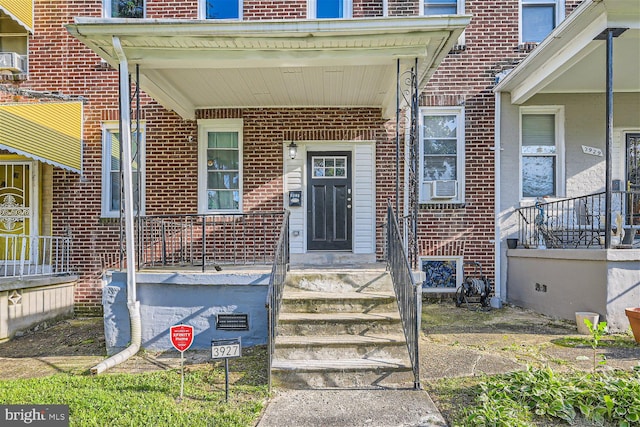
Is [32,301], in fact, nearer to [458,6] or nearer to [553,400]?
[553,400]

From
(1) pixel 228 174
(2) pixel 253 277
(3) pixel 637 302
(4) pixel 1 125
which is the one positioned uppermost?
(4) pixel 1 125

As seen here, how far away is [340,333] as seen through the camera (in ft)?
15.7

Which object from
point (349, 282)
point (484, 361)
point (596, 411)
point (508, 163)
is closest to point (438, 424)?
point (596, 411)

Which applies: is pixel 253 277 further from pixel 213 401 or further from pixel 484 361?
pixel 484 361

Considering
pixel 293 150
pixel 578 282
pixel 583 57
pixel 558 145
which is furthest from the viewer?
pixel 558 145

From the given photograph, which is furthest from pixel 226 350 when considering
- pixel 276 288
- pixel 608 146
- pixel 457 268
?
pixel 457 268

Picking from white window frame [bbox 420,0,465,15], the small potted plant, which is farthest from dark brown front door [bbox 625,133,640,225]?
white window frame [bbox 420,0,465,15]

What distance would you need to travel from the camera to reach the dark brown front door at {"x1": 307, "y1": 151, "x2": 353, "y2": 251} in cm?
804

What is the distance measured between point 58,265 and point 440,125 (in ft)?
24.4

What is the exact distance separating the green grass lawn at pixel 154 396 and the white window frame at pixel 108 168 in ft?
13.5

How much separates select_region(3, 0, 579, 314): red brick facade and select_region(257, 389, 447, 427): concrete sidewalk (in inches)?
163

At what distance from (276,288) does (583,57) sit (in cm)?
543

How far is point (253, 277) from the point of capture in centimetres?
527

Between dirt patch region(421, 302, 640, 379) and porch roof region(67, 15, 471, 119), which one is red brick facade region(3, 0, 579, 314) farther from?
dirt patch region(421, 302, 640, 379)
